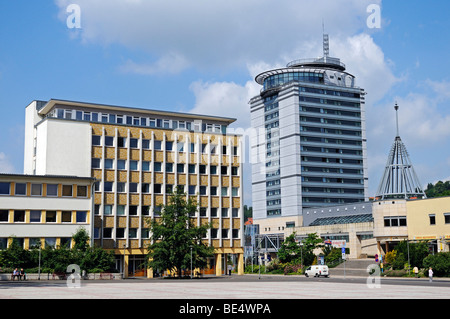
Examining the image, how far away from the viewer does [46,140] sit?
77.4 m

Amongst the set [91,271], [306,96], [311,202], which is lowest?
[91,271]

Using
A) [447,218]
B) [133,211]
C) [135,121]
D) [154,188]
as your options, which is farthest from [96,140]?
[447,218]

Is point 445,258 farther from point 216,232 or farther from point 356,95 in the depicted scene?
point 356,95

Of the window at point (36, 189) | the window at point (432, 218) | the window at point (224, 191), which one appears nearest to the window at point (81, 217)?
the window at point (36, 189)

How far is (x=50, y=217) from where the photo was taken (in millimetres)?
68750

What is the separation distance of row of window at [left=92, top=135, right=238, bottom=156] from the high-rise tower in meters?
69.6

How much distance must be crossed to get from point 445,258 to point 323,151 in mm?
94654

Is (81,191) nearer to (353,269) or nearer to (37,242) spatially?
(37,242)

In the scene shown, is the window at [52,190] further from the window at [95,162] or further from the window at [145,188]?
the window at [145,188]

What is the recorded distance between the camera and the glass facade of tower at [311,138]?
15675 cm

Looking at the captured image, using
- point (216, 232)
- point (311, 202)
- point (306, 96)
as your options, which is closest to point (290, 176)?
point (311, 202)

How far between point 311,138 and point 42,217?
337 feet

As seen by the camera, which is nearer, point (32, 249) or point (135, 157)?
point (32, 249)
